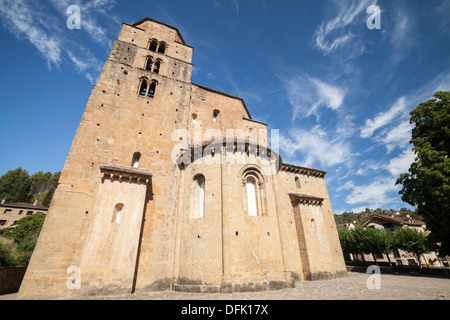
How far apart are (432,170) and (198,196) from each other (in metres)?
16.7

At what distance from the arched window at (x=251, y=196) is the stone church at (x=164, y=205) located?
2.8 inches

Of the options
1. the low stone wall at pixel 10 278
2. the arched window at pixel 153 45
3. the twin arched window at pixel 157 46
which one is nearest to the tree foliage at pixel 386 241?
the twin arched window at pixel 157 46

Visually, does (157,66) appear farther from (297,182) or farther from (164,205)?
(297,182)

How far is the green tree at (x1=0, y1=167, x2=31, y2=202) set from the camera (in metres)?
54.3

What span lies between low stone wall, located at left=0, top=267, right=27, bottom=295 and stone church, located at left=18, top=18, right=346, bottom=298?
18.4 ft

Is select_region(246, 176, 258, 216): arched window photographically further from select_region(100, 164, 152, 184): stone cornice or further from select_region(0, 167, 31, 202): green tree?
select_region(0, 167, 31, 202): green tree

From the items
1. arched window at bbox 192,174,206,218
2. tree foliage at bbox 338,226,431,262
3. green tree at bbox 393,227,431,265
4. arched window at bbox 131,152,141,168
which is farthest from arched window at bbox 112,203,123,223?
green tree at bbox 393,227,431,265

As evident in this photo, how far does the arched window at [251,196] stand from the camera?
12578 mm

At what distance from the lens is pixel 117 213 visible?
1088 cm

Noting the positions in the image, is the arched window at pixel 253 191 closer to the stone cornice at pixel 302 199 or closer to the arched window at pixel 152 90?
the stone cornice at pixel 302 199

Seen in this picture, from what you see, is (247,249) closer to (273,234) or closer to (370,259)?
(273,234)

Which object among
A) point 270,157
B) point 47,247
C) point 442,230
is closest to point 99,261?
point 47,247

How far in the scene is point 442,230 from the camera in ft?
47.6

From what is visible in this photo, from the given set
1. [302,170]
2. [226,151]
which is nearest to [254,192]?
[226,151]
